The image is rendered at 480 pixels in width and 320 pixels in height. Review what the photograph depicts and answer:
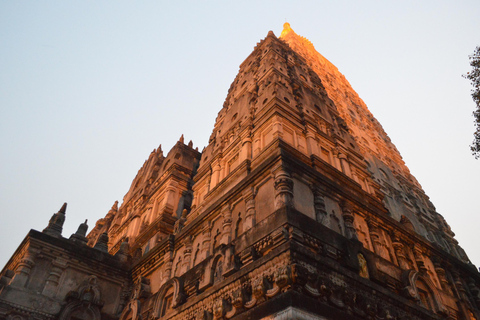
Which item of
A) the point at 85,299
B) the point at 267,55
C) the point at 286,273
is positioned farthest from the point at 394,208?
the point at 85,299

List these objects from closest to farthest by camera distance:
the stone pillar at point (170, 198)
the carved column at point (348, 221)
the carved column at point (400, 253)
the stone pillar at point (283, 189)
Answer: the stone pillar at point (283, 189)
the carved column at point (348, 221)
the carved column at point (400, 253)
the stone pillar at point (170, 198)

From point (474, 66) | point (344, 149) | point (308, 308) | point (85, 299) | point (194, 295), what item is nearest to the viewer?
point (308, 308)

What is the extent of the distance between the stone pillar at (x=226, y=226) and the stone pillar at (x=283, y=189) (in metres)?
2.40

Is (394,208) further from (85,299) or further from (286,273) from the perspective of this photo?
(85,299)

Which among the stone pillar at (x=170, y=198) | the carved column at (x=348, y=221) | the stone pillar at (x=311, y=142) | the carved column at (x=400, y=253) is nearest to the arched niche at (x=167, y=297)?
the carved column at (x=348, y=221)

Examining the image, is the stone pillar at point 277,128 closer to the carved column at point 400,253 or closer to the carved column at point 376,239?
the carved column at point 376,239

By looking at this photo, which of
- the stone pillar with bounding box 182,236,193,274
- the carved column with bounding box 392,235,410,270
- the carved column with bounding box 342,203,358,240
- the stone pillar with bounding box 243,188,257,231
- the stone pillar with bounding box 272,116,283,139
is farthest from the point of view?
the stone pillar with bounding box 272,116,283,139

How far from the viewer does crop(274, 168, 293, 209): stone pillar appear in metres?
10.8

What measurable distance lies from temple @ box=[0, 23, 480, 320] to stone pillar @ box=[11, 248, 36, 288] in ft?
0.17

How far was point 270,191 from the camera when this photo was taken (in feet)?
39.1

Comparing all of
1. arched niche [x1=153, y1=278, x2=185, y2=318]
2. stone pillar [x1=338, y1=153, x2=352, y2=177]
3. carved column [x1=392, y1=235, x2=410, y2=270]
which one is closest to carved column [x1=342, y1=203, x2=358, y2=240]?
carved column [x1=392, y1=235, x2=410, y2=270]

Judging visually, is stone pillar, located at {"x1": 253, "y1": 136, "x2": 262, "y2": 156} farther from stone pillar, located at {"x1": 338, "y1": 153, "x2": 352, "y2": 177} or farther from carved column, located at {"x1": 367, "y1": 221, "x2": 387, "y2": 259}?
carved column, located at {"x1": 367, "y1": 221, "x2": 387, "y2": 259}

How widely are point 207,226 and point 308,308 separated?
6.84 m

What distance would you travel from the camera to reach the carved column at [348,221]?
39.8 ft
